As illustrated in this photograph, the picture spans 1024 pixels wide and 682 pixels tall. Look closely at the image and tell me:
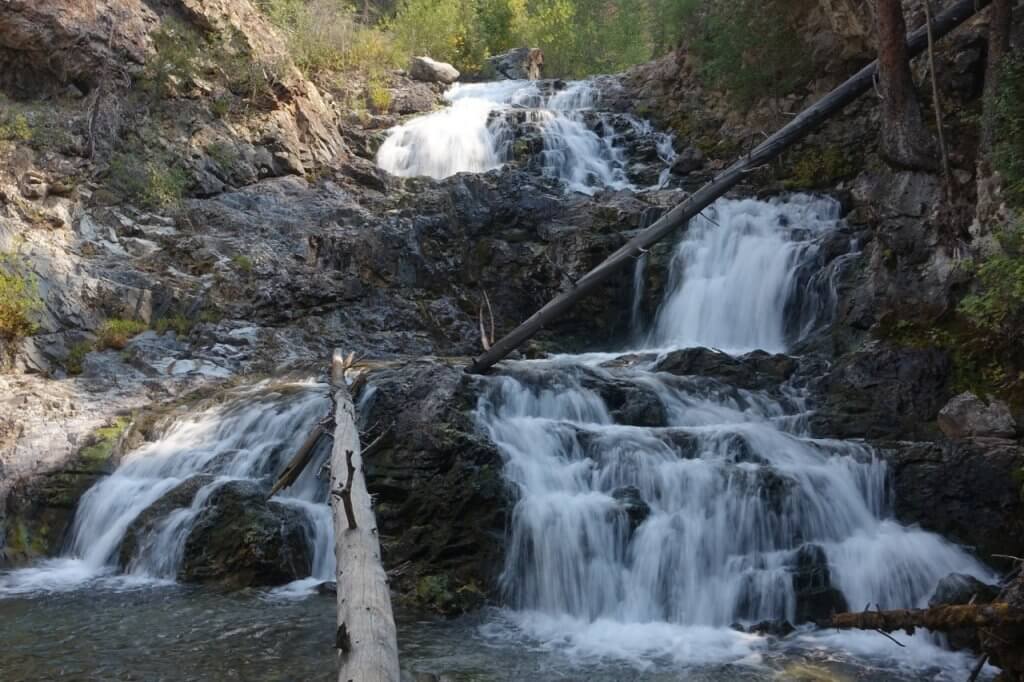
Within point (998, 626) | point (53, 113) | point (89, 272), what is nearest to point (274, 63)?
point (53, 113)

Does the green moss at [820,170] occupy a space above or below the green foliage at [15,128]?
above

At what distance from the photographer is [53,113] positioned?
14.5 m

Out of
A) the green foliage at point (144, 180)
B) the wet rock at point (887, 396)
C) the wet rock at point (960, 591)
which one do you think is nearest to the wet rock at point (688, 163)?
the wet rock at point (887, 396)

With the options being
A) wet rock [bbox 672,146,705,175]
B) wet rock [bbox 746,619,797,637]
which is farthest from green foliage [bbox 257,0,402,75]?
wet rock [bbox 746,619,797,637]

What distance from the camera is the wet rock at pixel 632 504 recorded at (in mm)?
7742

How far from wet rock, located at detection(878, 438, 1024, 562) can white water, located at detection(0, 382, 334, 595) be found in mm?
5747

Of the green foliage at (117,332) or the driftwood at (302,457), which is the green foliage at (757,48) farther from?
the driftwood at (302,457)

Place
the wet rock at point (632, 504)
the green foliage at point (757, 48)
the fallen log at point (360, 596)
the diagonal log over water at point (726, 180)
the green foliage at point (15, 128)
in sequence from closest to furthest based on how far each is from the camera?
the fallen log at point (360, 596), the wet rock at point (632, 504), the diagonal log over water at point (726, 180), the green foliage at point (15, 128), the green foliage at point (757, 48)

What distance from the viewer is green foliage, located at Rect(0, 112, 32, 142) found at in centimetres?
1345

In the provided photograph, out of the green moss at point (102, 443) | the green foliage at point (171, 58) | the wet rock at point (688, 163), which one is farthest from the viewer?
the wet rock at point (688, 163)

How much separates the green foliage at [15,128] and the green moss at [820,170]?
44.2ft

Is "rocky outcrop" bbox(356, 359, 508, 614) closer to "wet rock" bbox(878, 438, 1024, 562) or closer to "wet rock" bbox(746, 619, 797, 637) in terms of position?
"wet rock" bbox(746, 619, 797, 637)

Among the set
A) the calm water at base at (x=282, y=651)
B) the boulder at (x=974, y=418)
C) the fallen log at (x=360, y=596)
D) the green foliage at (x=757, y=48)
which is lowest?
the calm water at base at (x=282, y=651)

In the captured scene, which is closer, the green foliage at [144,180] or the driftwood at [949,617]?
the driftwood at [949,617]
